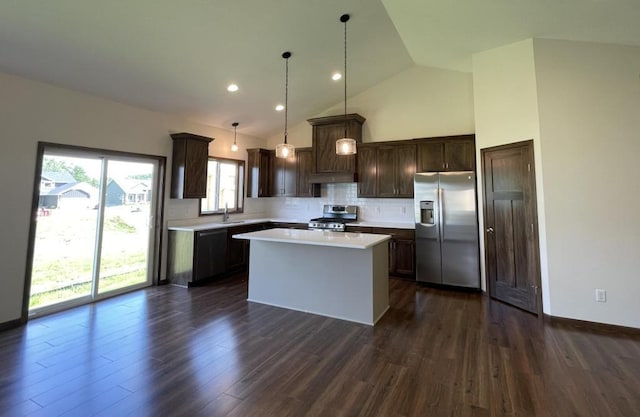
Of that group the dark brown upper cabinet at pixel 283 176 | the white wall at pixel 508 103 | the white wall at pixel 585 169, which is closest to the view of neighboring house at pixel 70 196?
the dark brown upper cabinet at pixel 283 176

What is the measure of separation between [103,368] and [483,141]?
15.9ft

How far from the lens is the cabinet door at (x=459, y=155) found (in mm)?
4645

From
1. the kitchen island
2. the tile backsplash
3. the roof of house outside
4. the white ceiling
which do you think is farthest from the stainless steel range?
the roof of house outside

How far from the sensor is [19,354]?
257cm

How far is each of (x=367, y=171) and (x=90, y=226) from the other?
4355mm

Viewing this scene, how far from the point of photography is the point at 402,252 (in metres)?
4.98

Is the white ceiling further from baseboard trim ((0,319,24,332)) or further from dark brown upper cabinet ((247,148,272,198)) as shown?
baseboard trim ((0,319,24,332))

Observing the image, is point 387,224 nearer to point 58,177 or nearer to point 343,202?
point 343,202

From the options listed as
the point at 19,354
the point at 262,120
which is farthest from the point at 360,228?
the point at 19,354

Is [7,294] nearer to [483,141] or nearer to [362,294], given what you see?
[362,294]

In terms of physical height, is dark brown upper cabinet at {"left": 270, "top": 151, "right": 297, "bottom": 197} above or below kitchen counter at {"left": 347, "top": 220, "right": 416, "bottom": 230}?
above

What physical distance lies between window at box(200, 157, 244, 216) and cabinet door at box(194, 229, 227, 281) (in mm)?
720

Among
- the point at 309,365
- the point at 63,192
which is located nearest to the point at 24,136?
the point at 63,192

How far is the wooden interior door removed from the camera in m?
3.47
